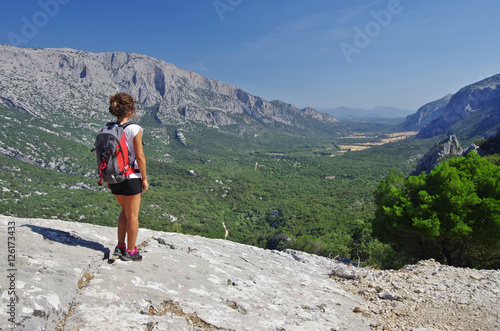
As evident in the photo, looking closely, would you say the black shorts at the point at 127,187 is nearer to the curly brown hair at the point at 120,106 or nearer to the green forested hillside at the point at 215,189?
the curly brown hair at the point at 120,106

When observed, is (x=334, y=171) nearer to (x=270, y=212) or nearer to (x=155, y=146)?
(x=270, y=212)

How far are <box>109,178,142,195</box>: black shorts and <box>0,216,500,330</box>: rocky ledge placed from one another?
1.16 m

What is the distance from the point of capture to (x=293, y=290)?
4.94 metres

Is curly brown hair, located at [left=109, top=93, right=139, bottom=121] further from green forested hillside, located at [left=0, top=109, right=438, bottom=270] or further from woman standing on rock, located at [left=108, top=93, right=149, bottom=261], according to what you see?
green forested hillside, located at [left=0, top=109, right=438, bottom=270]

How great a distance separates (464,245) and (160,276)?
11.5m

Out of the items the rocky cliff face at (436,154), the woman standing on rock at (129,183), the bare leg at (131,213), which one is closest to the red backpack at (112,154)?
the woman standing on rock at (129,183)

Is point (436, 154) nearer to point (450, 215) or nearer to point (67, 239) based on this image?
point (450, 215)

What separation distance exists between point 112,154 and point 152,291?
203cm

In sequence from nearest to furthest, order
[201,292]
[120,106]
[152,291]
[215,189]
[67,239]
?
[152,291]
[201,292]
[120,106]
[67,239]
[215,189]

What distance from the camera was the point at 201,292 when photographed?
3.96m

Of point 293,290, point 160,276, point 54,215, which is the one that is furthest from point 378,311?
point 54,215

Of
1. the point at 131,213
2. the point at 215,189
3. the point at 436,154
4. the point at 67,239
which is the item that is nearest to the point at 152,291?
the point at 131,213

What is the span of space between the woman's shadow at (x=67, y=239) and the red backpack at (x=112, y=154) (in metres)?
1.55

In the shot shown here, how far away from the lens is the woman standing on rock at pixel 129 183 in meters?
3.98
